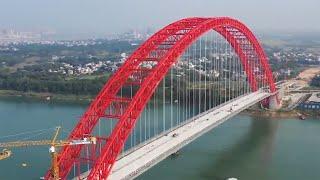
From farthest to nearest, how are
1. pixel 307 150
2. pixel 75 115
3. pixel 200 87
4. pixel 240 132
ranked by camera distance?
1. pixel 200 87
2. pixel 75 115
3. pixel 240 132
4. pixel 307 150

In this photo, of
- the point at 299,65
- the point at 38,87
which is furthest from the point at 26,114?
the point at 299,65

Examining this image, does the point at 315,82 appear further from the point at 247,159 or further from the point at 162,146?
the point at 162,146

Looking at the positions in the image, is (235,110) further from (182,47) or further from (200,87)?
(200,87)

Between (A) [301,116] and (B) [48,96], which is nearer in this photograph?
(A) [301,116]

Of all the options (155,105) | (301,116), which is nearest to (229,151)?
(301,116)

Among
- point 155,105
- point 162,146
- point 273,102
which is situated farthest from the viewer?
point 155,105

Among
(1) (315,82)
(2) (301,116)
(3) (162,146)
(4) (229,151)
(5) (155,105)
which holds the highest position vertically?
(1) (315,82)

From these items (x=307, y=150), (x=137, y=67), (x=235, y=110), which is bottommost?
(x=307, y=150)
